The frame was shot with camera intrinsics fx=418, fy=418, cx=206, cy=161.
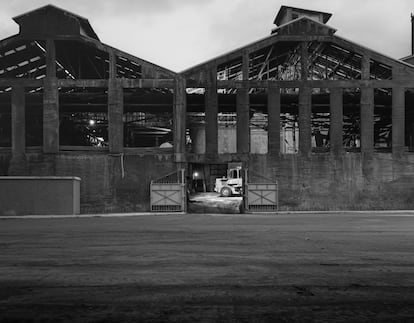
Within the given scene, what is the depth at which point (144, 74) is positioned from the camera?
25.2 m

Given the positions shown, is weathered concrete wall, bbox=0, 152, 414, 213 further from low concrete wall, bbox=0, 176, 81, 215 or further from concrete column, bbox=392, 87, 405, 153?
low concrete wall, bbox=0, 176, 81, 215

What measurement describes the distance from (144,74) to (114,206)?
8.06 metres

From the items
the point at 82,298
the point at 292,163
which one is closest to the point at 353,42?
the point at 292,163

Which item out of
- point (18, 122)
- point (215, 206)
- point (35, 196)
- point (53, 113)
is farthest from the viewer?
point (215, 206)

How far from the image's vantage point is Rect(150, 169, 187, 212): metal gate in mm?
24047

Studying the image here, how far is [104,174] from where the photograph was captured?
2428 centimetres

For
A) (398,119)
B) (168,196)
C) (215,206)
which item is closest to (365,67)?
(398,119)

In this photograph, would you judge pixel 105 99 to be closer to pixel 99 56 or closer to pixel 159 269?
pixel 99 56

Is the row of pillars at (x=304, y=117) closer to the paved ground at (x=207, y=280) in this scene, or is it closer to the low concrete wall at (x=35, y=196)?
A: the low concrete wall at (x=35, y=196)

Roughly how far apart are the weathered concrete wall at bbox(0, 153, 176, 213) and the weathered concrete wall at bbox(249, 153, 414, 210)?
6626 mm

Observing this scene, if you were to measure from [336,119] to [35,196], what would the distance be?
1789 cm

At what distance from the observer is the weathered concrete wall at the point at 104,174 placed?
79.1 ft

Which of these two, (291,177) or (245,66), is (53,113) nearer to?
(245,66)

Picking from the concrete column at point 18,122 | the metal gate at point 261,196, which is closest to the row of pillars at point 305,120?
the metal gate at point 261,196
